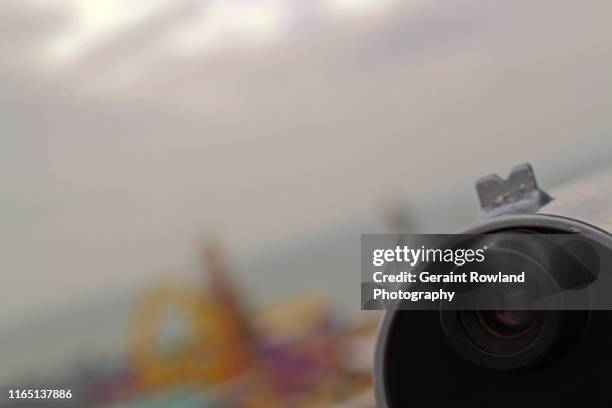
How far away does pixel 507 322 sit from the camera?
3.22 feet

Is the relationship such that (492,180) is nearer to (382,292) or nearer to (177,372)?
(382,292)

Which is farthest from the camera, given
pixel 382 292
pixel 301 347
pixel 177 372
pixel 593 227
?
pixel 301 347

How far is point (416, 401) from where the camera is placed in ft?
3.31

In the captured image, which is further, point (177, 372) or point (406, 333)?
point (177, 372)

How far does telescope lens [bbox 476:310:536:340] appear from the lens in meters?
0.98

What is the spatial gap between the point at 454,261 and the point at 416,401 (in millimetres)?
196

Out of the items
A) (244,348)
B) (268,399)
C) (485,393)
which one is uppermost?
(244,348)

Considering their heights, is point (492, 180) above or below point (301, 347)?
below

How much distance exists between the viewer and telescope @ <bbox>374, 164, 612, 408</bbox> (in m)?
0.92

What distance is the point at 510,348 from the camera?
957 millimetres

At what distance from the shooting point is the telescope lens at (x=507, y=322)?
98 cm

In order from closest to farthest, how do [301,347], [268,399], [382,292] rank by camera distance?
[382,292] → [268,399] → [301,347]

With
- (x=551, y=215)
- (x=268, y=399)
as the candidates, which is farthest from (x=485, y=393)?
(x=268, y=399)

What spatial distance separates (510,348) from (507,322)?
4cm
